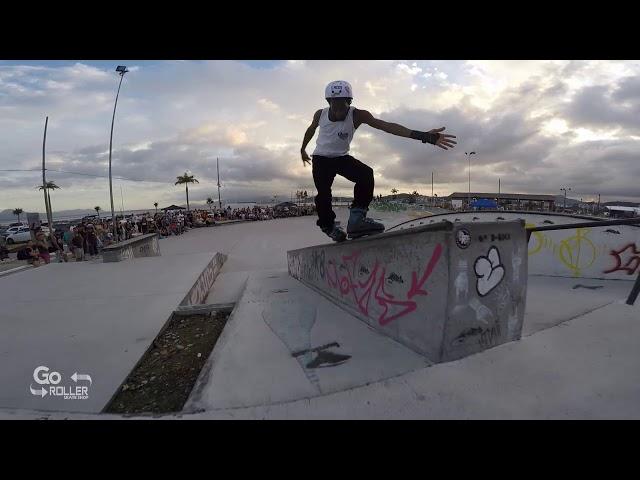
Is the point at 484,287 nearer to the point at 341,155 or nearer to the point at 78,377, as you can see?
the point at 341,155

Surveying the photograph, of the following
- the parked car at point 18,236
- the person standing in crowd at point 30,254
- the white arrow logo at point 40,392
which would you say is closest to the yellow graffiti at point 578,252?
the white arrow logo at point 40,392

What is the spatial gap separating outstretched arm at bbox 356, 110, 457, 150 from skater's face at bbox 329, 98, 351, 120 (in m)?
0.17

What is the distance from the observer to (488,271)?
240cm

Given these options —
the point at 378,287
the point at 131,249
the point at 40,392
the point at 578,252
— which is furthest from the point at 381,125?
the point at 131,249

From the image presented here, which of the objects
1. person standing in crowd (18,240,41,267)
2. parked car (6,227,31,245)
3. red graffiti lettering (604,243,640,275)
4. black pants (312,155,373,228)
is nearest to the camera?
black pants (312,155,373,228)

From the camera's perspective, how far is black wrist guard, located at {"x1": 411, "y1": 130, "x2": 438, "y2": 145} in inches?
126

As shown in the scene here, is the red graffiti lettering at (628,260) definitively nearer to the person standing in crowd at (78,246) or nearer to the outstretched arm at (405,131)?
the outstretched arm at (405,131)

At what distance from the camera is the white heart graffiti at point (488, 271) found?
2.35 metres

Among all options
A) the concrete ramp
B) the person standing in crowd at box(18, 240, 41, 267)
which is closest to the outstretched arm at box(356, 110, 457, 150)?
the concrete ramp

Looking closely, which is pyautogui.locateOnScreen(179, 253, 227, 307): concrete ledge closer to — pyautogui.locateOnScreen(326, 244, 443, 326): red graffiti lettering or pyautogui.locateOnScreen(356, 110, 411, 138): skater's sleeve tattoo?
pyautogui.locateOnScreen(326, 244, 443, 326): red graffiti lettering

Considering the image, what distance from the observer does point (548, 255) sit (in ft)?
19.9

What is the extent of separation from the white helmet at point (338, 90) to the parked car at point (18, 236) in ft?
117

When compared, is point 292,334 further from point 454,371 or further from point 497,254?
point 497,254

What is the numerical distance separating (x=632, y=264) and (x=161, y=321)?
721 centimetres
